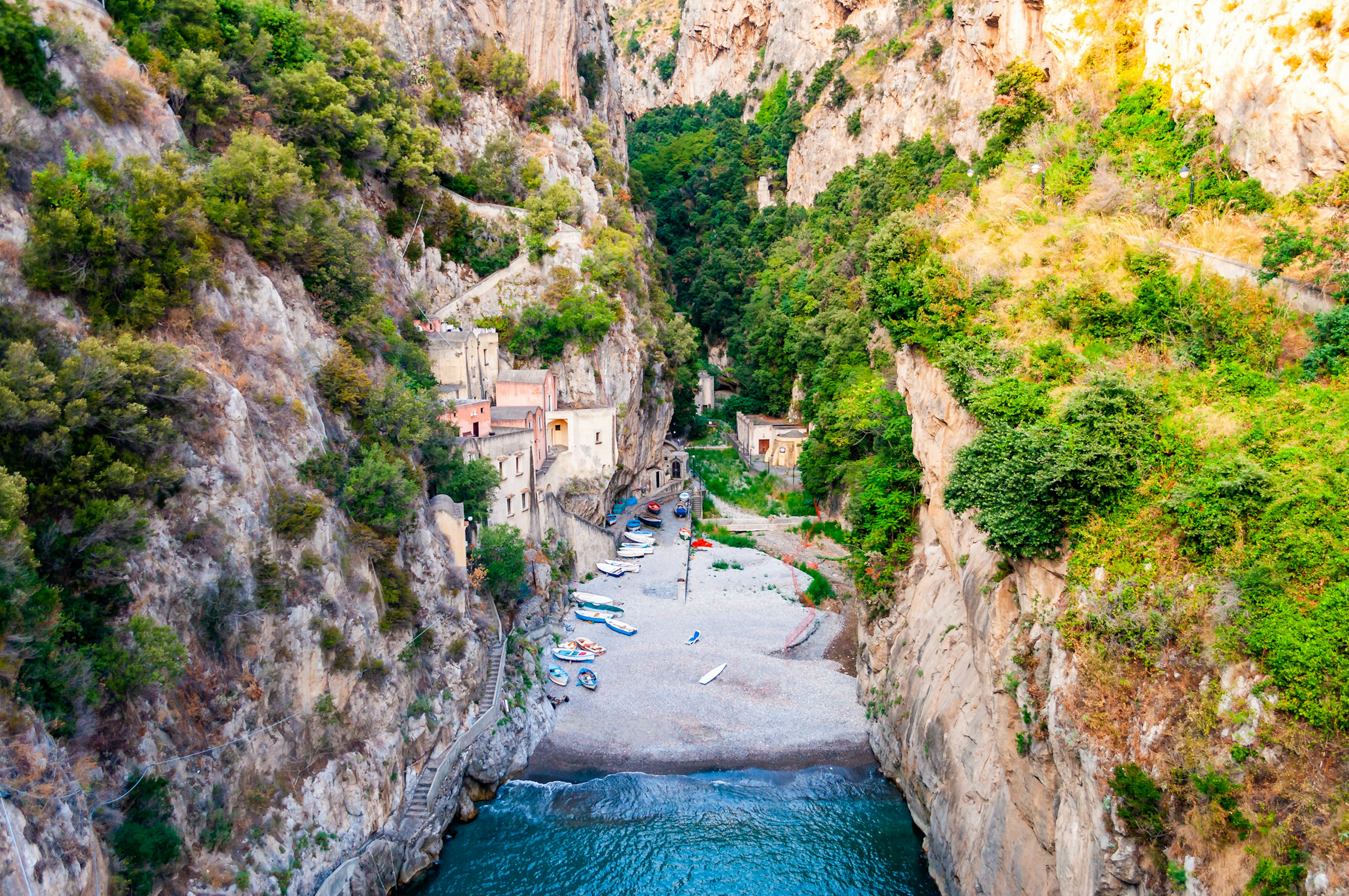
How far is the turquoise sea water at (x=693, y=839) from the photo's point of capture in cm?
2112

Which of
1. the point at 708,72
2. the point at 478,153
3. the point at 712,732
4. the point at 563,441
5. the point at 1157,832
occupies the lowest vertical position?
the point at 712,732

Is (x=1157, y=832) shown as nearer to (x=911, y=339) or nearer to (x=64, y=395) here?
(x=911, y=339)

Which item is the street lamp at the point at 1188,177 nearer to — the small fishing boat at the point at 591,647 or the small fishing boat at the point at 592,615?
the small fishing boat at the point at 591,647

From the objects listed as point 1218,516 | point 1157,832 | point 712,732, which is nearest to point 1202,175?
point 1218,516

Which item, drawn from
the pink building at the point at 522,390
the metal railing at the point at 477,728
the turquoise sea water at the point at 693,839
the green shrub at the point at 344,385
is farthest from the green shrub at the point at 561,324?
the turquoise sea water at the point at 693,839

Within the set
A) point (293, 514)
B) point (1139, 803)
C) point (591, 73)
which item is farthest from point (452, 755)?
point (591, 73)

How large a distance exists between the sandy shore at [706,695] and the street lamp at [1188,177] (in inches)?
777

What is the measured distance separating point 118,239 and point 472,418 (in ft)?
58.2

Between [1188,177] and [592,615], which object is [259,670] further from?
[1188,177]

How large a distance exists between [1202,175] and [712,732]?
23.0 m

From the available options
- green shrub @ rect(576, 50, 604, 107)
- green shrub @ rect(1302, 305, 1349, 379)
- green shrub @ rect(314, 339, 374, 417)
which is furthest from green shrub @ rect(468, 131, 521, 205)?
green shrub @ rect(1302, 305, 1349, 379)

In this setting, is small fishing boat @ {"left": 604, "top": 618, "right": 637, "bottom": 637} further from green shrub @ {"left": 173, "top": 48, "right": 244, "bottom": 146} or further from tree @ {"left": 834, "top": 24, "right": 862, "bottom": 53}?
tree @ {"left": 834, "top": 24, "right": 862, "bottom": 53}

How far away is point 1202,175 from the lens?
2152 cm

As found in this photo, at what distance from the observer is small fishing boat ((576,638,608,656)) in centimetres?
3203
